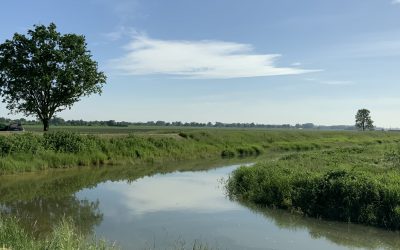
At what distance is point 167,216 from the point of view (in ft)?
56.6

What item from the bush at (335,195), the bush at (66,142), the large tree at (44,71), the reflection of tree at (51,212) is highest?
the large tree at (44,71)

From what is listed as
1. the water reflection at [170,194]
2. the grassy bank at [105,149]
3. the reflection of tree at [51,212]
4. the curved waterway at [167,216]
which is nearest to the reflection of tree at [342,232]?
the curved waterway at [167,216]

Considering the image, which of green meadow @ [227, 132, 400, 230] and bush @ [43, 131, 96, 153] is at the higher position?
bush @ [43, 131, 96, 153]

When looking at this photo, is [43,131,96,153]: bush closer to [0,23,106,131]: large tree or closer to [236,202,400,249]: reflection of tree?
[0,23,106,131]: large tree

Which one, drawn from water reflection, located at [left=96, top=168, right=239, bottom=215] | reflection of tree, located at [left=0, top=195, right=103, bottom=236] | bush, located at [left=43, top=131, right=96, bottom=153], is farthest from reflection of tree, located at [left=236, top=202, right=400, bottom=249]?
bush, located at [left=43, top=131, right=96, bottom=153]

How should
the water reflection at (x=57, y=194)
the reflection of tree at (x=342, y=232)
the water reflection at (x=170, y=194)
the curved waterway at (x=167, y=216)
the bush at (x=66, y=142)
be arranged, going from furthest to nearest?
the bush at (x=66, y=142) → the water reflection at (x=170, y=194) → the water reflection at (x=57, y=194) → the curved waterway at (x=167, y=216) → the reflection of tree at (x=342, y=232)

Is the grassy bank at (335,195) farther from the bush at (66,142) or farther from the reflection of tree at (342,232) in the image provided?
the bush at (66,142)

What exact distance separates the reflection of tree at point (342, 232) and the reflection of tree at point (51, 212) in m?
6.94

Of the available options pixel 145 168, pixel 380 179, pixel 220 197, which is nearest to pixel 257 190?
pixel 220 197

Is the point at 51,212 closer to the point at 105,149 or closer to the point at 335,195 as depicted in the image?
the point at 335,195

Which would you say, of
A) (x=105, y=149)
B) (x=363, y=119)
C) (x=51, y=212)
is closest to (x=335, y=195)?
(x=51, y=212)

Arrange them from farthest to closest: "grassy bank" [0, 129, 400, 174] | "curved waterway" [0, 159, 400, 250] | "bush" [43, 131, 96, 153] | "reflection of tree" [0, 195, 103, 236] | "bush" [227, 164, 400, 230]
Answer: "bush" [43, 131, 96, 153]
"grassy bank" [0, 129, 400, 174]
"bush" [227, 164, 400, 230]
"reflection of tree" [0, 195, 103, 236]
"curved waterway" [0, 159, 400, 250]

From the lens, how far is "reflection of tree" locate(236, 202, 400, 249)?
1351 centimetres

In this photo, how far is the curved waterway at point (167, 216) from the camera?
13781 millimetres
